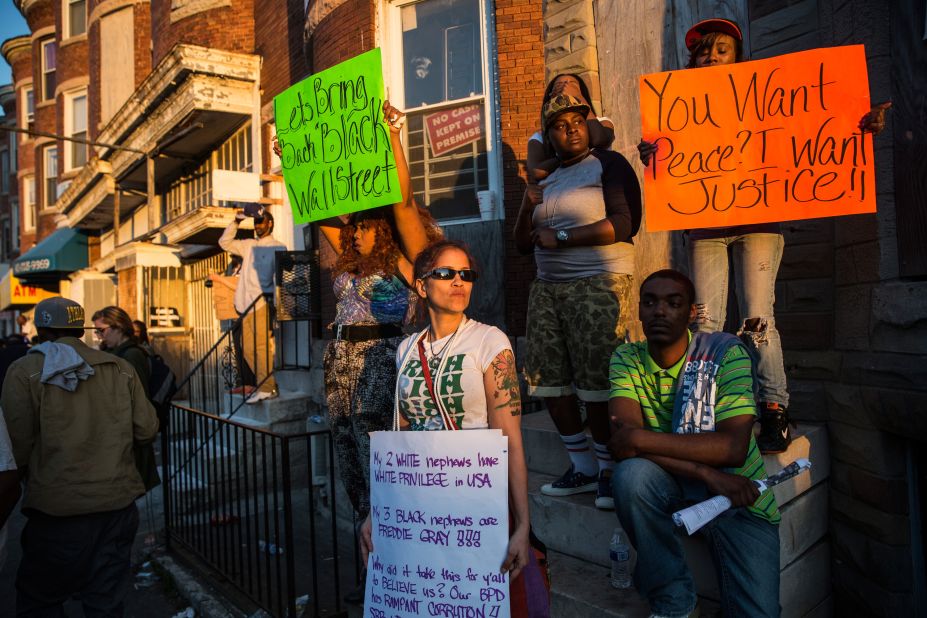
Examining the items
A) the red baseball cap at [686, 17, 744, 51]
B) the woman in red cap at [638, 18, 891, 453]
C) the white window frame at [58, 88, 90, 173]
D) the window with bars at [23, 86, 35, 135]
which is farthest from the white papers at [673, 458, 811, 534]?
the window with bars at [23, 86, 35, 135]

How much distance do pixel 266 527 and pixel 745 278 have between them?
11.1 feet

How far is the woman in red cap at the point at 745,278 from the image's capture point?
3.04 metres

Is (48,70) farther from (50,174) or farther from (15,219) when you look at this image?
(15,219)

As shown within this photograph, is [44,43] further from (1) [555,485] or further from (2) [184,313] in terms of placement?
(1) [555,485]

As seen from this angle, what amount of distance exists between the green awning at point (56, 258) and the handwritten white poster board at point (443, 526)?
65.0ft

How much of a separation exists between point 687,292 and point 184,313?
511 inches

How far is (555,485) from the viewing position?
11.1 ft

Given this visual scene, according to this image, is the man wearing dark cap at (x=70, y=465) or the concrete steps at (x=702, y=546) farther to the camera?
the man wearing dark cap at (x=70, y=465)

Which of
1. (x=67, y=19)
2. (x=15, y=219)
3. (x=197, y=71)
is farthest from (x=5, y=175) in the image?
(x=197, y=71)

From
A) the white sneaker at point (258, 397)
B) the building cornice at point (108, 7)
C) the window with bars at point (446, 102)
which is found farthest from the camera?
the building cornice at point (108, 7)

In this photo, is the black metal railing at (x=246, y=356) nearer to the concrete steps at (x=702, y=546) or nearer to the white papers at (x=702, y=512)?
the concrete steps at (x=702, y=546)

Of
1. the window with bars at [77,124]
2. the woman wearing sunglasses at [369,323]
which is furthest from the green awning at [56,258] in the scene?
the woman wearing sunglasses at [369,323]

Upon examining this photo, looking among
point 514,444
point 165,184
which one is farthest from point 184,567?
point 165,184

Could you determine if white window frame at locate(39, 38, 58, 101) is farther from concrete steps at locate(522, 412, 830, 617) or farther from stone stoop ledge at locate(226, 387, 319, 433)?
concrete steps at locate(522, 412, 830, 617)
